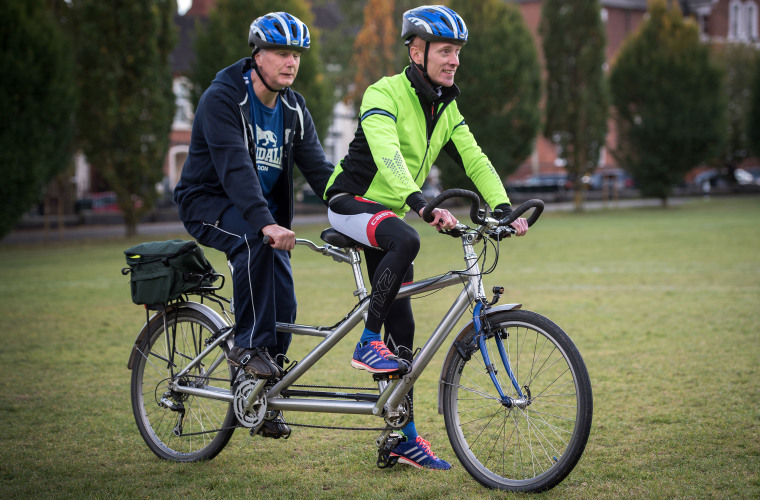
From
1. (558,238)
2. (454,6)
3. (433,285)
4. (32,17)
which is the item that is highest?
(454,6)

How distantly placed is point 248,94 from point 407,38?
84cm

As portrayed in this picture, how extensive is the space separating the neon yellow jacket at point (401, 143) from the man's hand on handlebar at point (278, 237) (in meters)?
0.43

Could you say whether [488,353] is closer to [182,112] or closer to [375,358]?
[375,358]

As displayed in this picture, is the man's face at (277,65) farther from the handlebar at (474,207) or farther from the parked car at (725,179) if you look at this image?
the parked car at (725,179)

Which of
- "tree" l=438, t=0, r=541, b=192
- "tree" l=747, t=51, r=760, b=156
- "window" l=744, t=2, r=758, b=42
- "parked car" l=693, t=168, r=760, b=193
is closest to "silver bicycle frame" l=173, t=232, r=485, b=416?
"tree" l=438, t=0, r=541, b=192

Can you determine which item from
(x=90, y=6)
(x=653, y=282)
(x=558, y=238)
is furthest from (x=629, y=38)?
(x=653, y=282)

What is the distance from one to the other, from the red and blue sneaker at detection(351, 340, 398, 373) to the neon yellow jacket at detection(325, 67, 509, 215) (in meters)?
0.69

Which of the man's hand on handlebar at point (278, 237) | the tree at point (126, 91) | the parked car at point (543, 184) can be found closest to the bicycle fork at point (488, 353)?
the man's hand on handlebar at point (278, 237)

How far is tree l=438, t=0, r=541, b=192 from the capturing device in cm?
3281

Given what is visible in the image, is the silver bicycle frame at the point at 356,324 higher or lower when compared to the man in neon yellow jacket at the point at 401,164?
lower

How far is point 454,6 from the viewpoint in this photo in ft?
112

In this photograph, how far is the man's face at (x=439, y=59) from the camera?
14.4ft

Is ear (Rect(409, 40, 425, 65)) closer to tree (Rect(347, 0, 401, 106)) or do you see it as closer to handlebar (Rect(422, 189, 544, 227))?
handlebar (Rect(422, 189, 544, 227))

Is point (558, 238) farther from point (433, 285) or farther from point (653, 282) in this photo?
point (433, 285)
